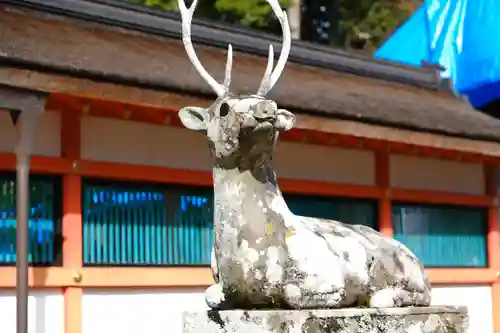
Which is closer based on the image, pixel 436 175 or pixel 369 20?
pixel 436 175

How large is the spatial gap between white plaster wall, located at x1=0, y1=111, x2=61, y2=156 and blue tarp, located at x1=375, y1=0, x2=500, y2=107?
4679 millimetres

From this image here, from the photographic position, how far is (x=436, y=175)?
8102 millimetres

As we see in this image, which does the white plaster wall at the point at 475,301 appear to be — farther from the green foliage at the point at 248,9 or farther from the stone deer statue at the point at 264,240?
the stone deer statue at the point at 264,240

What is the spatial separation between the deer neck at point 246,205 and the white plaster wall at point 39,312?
2.80 m

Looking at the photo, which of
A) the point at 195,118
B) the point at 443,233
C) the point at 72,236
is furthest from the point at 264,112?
the point at 443,233

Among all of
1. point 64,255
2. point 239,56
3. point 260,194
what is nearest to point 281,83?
point 239,56

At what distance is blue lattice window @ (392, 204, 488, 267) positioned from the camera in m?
7.66

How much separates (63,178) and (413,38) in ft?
20.0

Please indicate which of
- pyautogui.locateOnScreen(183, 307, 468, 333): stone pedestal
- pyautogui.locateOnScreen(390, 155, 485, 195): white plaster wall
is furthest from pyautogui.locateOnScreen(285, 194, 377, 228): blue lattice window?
pyautogui.locateOnScreen(183, 307, 468, 333): stone pedestal

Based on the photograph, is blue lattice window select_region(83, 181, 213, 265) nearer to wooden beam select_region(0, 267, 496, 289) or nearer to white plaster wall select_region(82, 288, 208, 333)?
wooden beam select_region(0, 267, 496, 289)

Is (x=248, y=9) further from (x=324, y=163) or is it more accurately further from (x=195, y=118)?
(x=195, y=118)

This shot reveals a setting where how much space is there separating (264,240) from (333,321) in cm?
35

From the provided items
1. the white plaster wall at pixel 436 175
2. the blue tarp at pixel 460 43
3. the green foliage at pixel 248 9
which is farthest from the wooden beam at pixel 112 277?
the green foliage at pixel 248 9

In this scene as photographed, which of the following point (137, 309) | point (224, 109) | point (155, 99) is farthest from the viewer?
point (137, 309)
